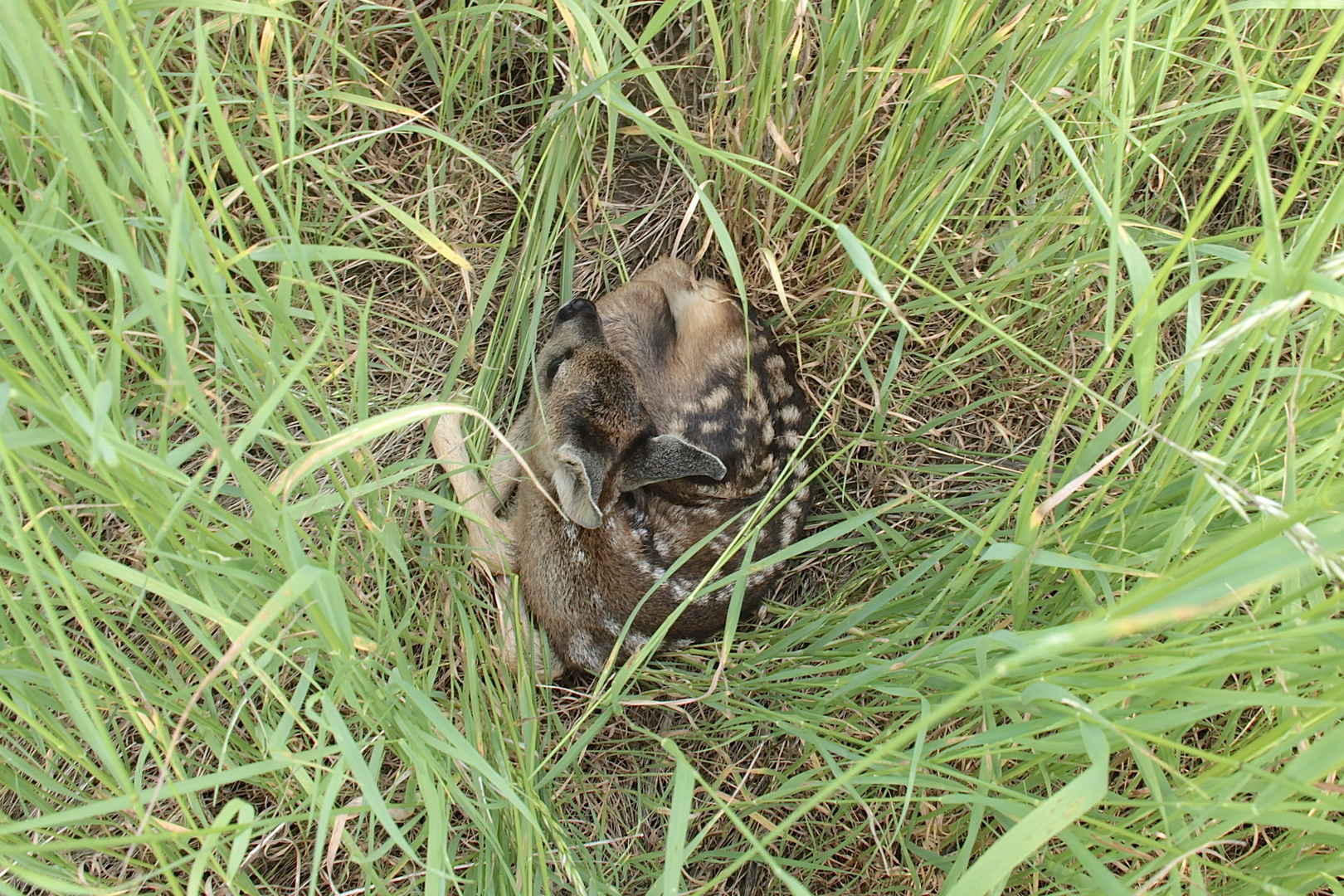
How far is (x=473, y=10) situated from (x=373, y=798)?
2.17m

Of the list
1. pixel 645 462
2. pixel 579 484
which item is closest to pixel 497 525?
pixel 579 484

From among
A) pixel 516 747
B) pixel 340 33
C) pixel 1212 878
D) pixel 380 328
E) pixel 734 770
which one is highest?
pixel 340 33

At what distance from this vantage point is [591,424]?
3.10 m

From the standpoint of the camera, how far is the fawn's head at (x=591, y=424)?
2965 mm

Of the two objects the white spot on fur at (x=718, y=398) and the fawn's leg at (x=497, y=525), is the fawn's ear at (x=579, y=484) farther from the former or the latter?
the white spot on fur at (x=718, y=398)

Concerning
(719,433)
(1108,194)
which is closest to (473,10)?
(719,433)

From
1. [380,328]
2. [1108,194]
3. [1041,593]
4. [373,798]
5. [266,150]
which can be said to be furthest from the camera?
[380,328]

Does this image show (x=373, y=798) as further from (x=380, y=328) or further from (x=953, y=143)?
(x=953, y=143)

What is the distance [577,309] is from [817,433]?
1.10m

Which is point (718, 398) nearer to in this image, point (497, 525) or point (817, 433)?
point (817, 433)

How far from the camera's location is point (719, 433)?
3139mm

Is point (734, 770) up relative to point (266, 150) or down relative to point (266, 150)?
down

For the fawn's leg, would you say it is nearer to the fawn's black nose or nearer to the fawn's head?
the fawn's head

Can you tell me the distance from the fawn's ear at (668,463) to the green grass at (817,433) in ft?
1.59
